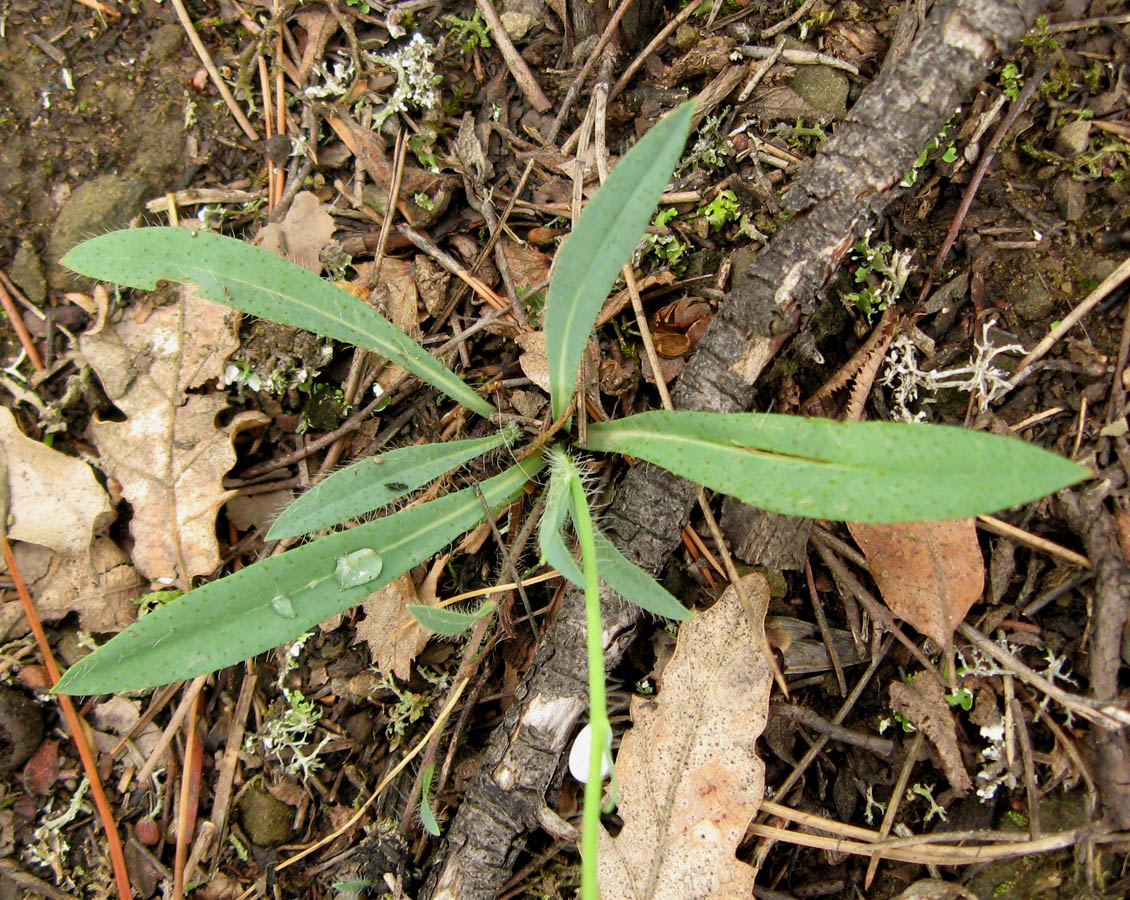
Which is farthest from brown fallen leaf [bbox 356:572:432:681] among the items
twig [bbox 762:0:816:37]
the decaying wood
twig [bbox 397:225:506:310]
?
twig [bbox 762:0:816:37]

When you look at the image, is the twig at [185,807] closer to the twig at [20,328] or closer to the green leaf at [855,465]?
the twig at [20,328]

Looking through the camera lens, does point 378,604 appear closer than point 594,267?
No

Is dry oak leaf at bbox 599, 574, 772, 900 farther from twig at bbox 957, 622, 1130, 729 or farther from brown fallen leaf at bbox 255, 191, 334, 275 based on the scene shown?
brown fallen leaf at bbox 255, 191, 334, 275

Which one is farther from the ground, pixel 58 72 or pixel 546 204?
pixel 58 72

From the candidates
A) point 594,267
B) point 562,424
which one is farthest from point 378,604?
point 594,267

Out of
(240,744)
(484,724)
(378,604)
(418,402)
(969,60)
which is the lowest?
(240,744)

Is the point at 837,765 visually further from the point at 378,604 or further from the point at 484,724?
the point at 378,604
